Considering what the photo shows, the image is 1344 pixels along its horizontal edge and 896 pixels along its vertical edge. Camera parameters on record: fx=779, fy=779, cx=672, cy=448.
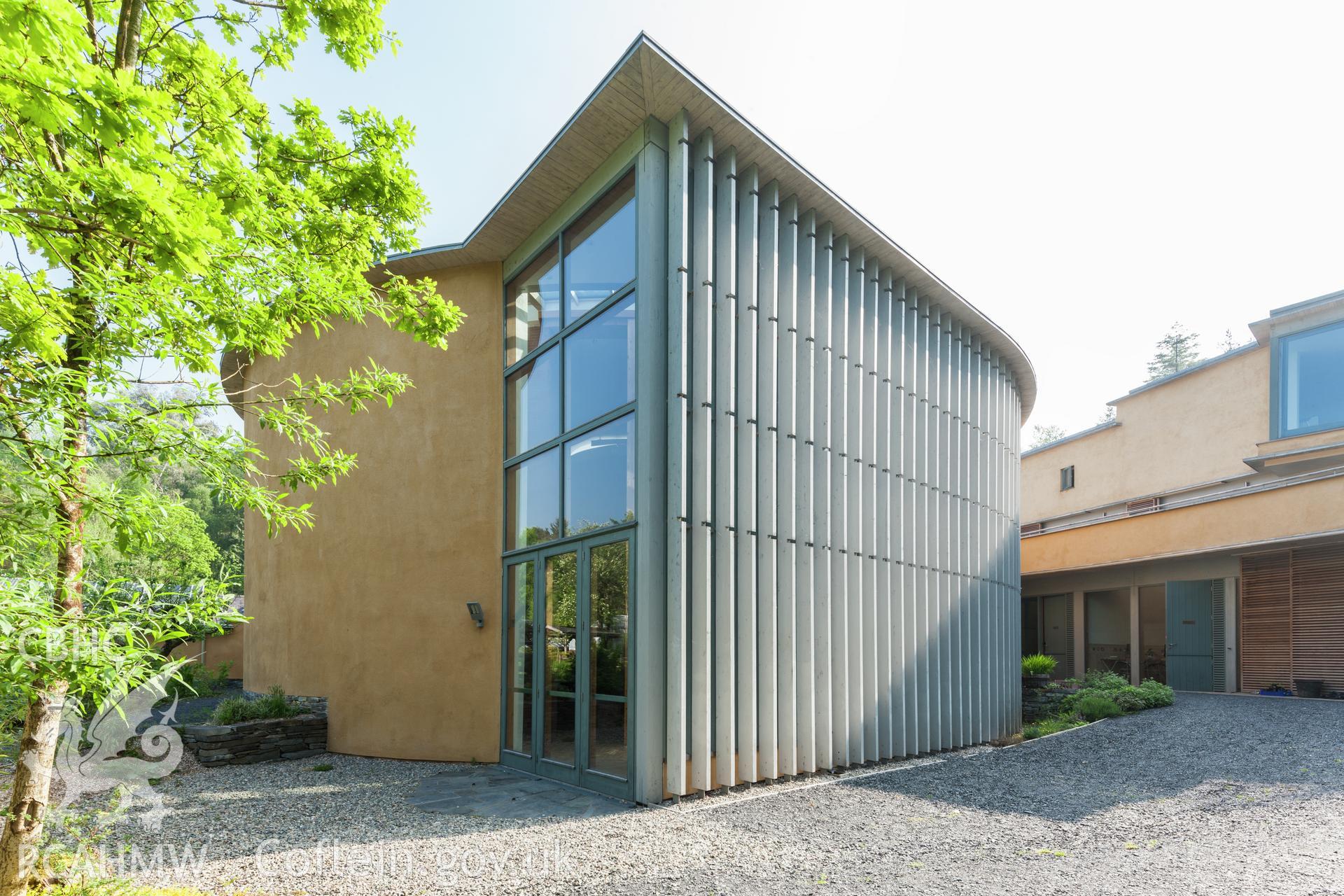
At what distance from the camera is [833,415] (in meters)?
9.08

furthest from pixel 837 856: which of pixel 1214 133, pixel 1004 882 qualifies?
pixel 1214 133

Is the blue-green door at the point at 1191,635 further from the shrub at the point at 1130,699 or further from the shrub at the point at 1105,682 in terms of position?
the shrub at the point at 1130,699

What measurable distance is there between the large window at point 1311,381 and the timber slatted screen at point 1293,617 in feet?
10.2

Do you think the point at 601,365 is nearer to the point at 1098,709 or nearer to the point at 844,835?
the point at 844,835

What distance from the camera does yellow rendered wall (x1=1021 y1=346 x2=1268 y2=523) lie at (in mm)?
17484

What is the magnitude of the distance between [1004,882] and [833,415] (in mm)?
5214

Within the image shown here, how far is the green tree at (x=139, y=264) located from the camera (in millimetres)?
2906

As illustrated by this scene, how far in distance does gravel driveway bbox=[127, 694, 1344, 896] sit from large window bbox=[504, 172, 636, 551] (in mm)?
2947

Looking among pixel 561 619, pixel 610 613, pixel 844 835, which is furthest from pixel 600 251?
pixel 844 835

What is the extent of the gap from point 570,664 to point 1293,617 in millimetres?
14039

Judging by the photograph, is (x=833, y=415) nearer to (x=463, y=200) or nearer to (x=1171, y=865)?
(x=1171, y=865)

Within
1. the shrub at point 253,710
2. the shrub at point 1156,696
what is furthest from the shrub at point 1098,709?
the shrub at point 253,710

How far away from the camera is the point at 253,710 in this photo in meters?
10.3

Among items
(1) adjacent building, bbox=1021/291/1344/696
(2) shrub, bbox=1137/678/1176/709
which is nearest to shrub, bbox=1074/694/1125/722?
(2) shrub, bbox=1137/678/1176/709
